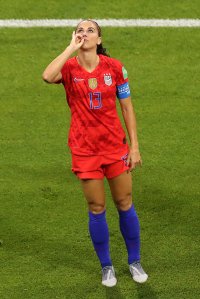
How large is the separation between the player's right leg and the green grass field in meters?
0.15

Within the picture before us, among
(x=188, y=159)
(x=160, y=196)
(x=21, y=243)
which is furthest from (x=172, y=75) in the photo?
(x=21, y=243)

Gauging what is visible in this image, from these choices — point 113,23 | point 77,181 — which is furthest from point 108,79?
point 113,23

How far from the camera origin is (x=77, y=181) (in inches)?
466

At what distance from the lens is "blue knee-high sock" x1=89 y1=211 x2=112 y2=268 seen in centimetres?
960

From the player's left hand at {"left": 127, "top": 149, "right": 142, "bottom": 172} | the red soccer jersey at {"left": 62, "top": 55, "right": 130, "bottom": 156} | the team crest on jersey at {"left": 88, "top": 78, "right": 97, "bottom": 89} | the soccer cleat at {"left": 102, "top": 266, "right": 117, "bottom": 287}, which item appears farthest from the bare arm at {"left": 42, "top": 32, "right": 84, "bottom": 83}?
the soccer cleat at {"left": 102, "top": 266, "right": 117, "bottom": 287}

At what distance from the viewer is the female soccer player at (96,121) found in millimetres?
9281

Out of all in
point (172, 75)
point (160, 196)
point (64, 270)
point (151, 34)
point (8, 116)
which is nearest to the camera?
point (64, 270)

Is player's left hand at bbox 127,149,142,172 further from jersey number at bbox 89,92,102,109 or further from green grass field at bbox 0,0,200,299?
green grass field at bbox 0,0,200,299

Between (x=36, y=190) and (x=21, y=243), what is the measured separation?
115cm

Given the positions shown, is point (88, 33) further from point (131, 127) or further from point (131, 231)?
point (131, 231)

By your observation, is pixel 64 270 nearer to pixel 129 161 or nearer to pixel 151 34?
pixel 129 161

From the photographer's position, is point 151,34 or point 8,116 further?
point 151,34

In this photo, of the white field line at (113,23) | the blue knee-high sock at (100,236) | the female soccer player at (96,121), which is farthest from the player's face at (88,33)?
the white field line at (113,23)

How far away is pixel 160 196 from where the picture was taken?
37.5ft
